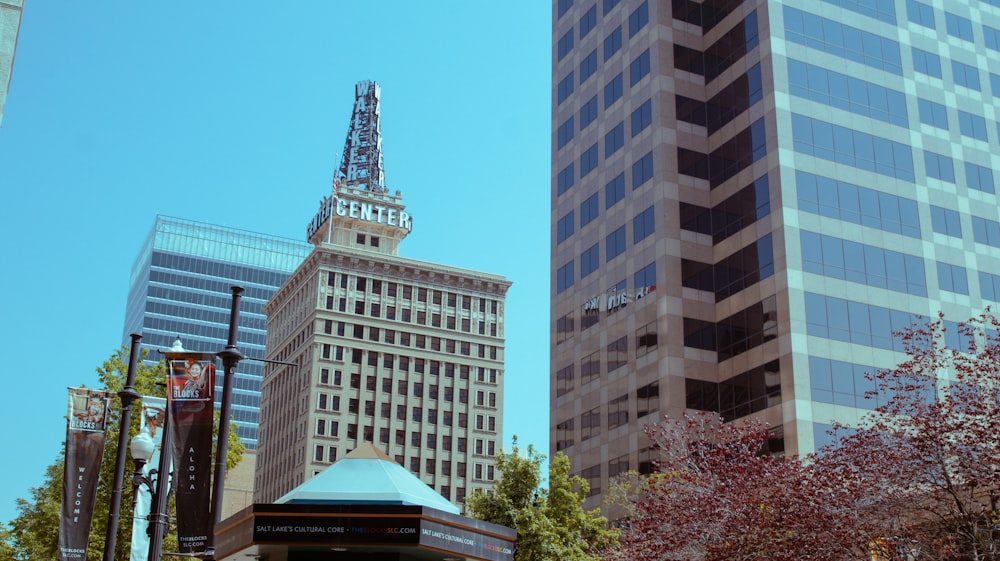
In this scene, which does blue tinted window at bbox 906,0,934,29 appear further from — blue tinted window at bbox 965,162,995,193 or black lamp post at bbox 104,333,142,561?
black lamp post at bbox 104,333,142,561

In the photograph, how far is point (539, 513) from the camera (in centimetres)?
4334

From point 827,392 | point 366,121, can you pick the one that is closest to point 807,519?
point 827,392

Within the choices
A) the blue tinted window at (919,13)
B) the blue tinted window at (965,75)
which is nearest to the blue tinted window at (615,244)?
the blue tinted window at (919,13)

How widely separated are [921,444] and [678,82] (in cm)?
4248

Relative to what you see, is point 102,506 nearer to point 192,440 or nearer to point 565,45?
point 192,440

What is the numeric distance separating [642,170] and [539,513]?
29565mm

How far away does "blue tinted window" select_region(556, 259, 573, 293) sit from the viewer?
72812mm

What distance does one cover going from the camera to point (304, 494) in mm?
21703

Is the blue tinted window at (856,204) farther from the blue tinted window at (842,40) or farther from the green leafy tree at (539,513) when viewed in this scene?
the green leafy tree at (539,513)

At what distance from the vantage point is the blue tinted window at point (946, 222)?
62.8 m

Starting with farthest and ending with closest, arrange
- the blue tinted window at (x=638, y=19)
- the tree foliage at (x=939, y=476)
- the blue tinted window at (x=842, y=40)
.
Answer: the blue tinted window at (x=638, y=19) → the blue tinted window at (x=842, y=40) → the tree foliage at (x=939, y=476)

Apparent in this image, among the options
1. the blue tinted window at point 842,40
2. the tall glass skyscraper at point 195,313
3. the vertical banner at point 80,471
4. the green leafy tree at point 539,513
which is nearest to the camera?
the vertical banner at point 80,471

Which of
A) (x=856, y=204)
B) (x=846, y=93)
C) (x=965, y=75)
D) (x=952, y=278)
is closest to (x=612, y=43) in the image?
(x=846, y=93)

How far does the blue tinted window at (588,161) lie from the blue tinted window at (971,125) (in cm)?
2275
